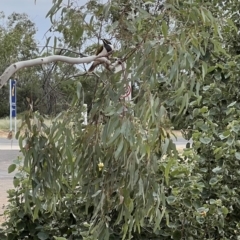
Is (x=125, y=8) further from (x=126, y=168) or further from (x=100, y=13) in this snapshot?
(x=126, y=168)

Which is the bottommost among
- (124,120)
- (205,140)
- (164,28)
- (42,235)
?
(42,235)

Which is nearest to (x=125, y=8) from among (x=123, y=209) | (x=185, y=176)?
(x=123, y=209)

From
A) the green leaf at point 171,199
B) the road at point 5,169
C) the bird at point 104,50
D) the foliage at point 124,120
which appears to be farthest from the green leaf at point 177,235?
the road at point 5,169

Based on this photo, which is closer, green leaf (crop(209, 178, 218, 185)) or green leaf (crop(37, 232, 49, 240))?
green leaf (crop(37, 232, 49, 240))

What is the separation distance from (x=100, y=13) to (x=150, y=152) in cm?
52

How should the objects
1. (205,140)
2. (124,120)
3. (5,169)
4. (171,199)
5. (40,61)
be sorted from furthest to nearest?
(5,169)
(205,140)
(171,199)
(40,61)
(124,120)

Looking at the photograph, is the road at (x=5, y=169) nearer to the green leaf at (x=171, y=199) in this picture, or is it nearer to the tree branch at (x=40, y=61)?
the green leaf at (x=171, y=199)

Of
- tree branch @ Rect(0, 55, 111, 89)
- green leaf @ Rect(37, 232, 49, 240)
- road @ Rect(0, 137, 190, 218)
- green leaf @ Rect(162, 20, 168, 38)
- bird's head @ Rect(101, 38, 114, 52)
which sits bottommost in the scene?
road @ Rect(0, 137, 190, 218)

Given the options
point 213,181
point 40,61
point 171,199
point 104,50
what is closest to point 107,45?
point 104,50

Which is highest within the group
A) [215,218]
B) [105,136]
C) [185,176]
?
[105,136]

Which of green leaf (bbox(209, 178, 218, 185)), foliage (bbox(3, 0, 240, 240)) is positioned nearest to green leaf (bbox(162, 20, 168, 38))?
foliage (bbox(3, 0, 240, 240))

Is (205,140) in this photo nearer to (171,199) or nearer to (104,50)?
(171,199)

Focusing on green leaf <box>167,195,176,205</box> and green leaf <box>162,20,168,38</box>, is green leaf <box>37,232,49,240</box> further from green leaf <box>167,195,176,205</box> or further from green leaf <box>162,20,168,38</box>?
green leaf <box>162,20,168,38</box>

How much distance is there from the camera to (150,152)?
5.84 ft
